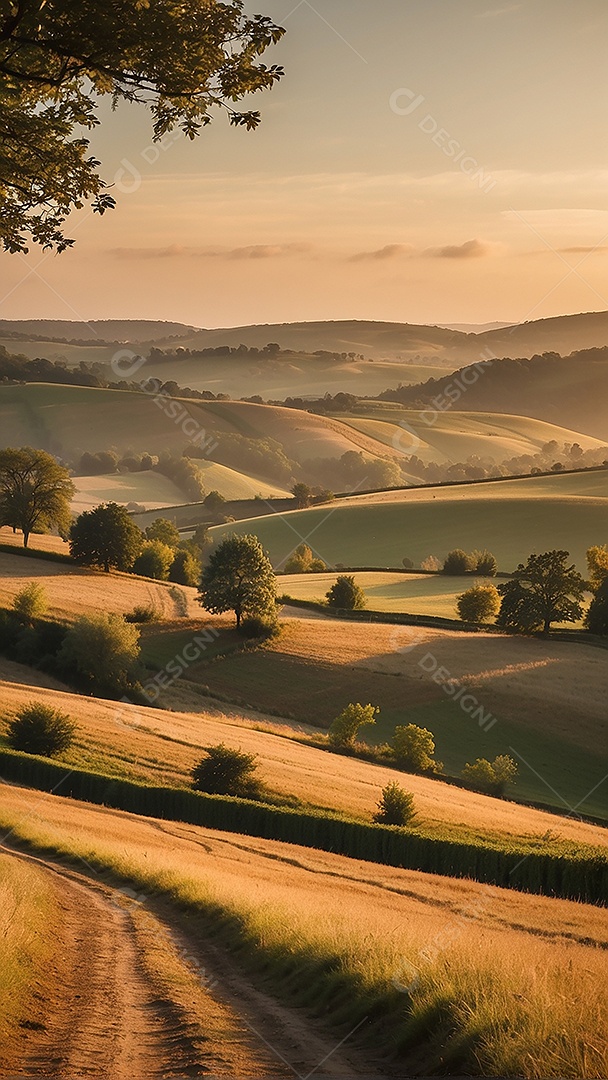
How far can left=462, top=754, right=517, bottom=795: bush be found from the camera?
56312 millimetres

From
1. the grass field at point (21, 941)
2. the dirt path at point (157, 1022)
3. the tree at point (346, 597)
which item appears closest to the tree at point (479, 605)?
the tree at point (346, 597)

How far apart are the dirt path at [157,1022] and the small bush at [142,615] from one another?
222ft

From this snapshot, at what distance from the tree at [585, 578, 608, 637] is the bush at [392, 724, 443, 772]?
3589 centimetres

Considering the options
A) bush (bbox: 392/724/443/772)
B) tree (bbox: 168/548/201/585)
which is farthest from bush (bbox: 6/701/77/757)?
tree (bbox: 168/548/201/585)

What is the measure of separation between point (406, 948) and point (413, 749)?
1811 inches

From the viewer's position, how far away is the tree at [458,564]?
11931 cm

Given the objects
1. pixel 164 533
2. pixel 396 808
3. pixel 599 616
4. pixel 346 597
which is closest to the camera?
pixel 396 808

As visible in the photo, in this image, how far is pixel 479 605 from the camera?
94500 millimetres

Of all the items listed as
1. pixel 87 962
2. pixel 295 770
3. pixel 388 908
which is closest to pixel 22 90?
pixel 87 962

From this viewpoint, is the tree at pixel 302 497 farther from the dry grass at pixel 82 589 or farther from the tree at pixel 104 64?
the tree at pixel 104 64

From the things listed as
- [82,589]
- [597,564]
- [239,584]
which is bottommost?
[82,589]

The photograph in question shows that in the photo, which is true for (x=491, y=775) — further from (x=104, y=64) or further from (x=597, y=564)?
(x=597, y=564)

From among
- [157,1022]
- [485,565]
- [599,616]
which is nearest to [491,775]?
[599,616]

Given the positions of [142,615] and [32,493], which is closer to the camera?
[142,615]
